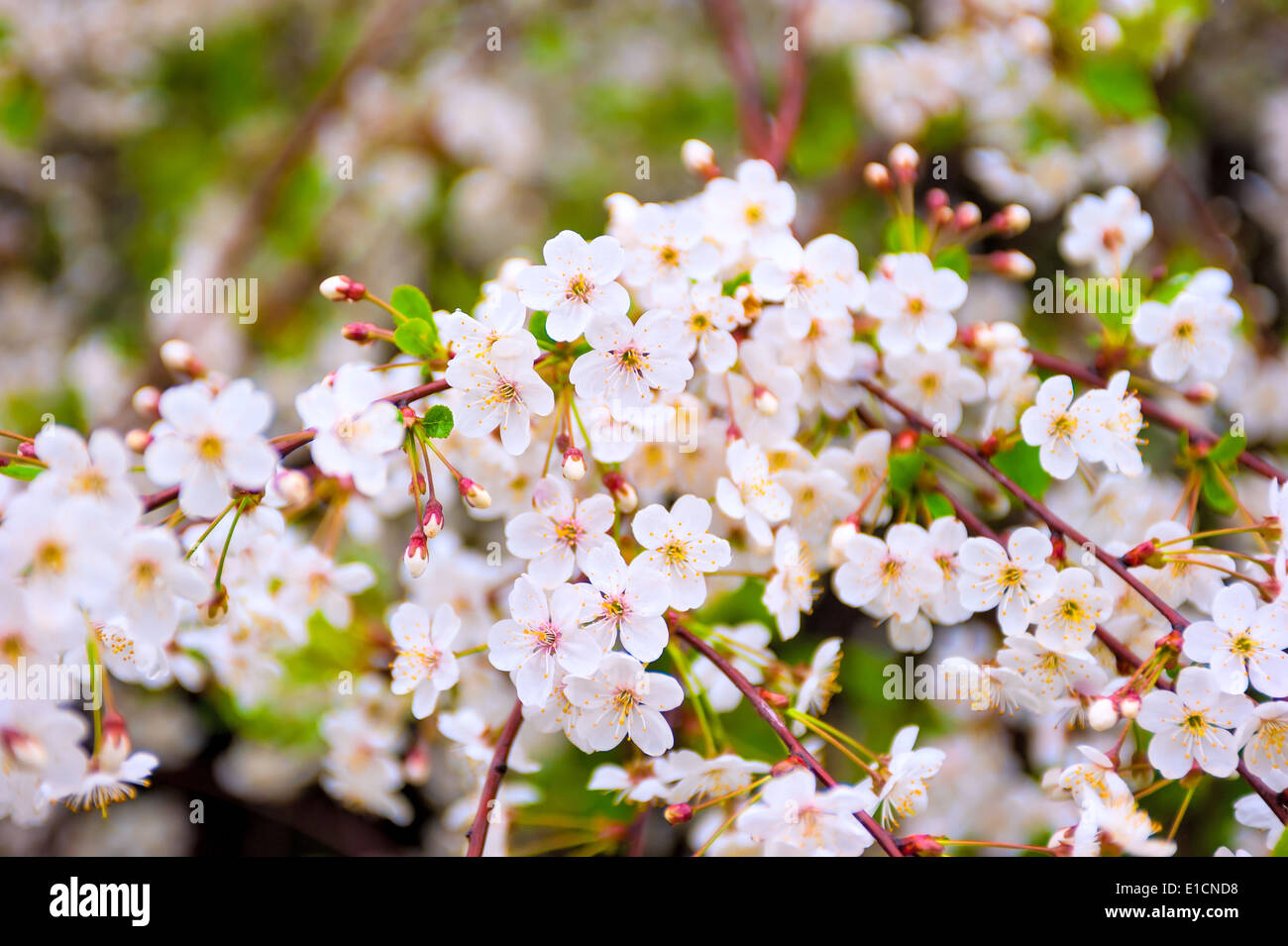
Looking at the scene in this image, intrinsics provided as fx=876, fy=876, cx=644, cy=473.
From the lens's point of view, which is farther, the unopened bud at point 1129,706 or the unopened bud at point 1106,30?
the unopened bud at point 1106,30

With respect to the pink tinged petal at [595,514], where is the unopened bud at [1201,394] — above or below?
above

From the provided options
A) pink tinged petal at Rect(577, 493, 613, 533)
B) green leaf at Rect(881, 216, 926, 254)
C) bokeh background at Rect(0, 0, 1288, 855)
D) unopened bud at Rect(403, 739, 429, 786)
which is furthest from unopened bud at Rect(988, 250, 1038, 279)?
unopened bud at Rect(403, 739, 429, 786)

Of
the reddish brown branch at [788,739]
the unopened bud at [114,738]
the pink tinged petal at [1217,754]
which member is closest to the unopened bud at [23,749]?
the unopened bud at [114,738]

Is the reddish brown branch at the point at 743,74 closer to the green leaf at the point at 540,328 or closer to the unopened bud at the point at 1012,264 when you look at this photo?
the unopened bud at the point at 1012,264

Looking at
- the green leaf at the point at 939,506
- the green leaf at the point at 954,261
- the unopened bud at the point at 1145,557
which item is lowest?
the unopened bud at the point at 1145,557

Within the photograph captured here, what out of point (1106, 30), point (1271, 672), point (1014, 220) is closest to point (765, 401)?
point (1014, 220)

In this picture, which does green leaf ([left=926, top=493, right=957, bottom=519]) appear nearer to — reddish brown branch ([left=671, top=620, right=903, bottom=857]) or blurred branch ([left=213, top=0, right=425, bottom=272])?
reddish brown branch ([left=671, top=620, right=903, bottom=857])

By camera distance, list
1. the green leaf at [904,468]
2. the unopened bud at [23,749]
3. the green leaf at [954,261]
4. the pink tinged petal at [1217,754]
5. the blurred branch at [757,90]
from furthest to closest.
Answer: the blurred branch at [757,90] → the green leaf at [954,261] → the green leaf at [904,468] → the pink tinged petal at [1217,754] → the unopened bud at [23,749]

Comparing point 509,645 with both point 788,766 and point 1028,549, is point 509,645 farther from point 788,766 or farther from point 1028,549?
point 1028,549
